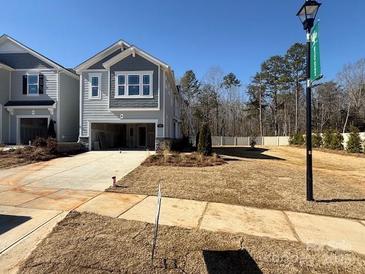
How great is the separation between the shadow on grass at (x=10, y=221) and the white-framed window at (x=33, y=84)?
17.9m

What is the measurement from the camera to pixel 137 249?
4.14m

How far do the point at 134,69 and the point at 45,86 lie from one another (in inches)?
281

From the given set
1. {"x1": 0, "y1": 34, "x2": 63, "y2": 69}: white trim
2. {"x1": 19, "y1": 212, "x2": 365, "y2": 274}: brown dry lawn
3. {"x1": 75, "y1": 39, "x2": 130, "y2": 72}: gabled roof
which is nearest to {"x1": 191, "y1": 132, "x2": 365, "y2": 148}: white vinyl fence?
{"x1": 75, "y1": 39, "x2": 130, "y2": 72}: gabled roof

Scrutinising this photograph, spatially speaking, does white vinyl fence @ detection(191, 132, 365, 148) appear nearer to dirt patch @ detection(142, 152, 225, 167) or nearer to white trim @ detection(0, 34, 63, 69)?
white trim @ detection(0, 34, 63, 69)

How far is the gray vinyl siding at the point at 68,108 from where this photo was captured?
21464 mm

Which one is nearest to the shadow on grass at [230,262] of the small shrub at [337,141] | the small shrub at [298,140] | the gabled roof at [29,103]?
the gabled roof at [29,103]

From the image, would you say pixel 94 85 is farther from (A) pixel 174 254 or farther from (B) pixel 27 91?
(A) pixel 174 254

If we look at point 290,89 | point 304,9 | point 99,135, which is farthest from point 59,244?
point 290,89

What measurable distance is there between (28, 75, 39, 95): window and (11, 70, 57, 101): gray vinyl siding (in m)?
0.30

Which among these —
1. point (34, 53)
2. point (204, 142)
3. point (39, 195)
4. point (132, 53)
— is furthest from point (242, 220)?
point (34, 53)

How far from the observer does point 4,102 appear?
2078 centimetres

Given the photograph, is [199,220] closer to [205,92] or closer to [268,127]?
[205,92]

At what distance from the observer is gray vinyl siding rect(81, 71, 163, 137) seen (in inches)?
760

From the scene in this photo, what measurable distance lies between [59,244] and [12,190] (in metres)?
4.61
